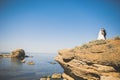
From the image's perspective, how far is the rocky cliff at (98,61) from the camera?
16.0m

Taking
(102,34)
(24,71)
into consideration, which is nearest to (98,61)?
(102,34)

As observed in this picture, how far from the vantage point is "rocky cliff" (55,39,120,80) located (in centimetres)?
1595

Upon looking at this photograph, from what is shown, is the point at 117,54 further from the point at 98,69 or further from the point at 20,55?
the point at 20,55

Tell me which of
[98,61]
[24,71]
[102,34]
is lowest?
[24,71]

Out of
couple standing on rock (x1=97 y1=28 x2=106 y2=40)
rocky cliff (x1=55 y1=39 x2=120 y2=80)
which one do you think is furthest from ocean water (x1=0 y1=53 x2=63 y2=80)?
couple standing on rock (x1=97 y1=28 x2=106 y2=40)

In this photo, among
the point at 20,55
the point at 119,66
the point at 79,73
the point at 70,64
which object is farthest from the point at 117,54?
the point at 20,55

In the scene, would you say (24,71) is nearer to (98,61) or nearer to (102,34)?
(102,34)

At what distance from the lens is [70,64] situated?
22531 millimetres

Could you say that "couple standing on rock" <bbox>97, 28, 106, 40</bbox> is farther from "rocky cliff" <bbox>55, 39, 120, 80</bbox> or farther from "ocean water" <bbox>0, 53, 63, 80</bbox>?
"ocean water" <bbox>0, 53, 63, 80</bbox>

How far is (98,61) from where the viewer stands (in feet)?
57.0

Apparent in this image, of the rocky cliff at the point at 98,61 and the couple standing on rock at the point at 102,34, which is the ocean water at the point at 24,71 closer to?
the rocky cliff at the point at 98,61

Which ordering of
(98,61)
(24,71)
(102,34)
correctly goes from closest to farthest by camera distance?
(98,61)
(102,34)
(24,71)

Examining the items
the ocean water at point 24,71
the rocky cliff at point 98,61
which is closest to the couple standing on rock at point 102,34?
the rocky cliff at point 98,61

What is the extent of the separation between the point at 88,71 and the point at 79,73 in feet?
7.61
